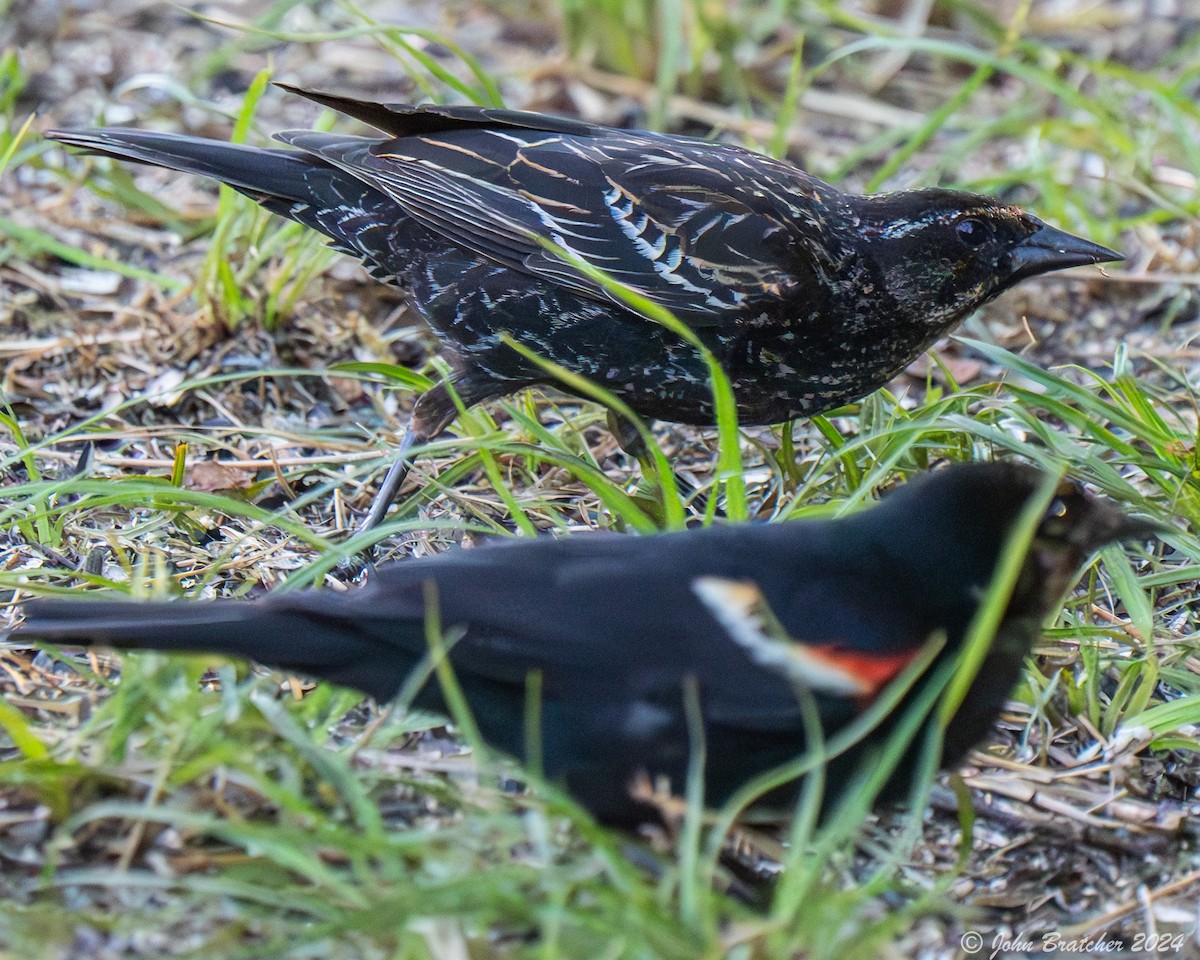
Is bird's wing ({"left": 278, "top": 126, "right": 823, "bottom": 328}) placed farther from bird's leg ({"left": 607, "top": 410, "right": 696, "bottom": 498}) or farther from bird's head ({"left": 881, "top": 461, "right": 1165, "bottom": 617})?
bird's head ({"left": 881, "top": 461, "right": 1165, "bottom": 617})

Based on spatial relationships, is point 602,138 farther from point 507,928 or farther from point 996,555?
point 507,928

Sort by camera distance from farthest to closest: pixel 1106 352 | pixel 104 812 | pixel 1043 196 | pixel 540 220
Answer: pixel 1043 196 < pixel 1106 352 < pixel 540 220 < pixel 104 812

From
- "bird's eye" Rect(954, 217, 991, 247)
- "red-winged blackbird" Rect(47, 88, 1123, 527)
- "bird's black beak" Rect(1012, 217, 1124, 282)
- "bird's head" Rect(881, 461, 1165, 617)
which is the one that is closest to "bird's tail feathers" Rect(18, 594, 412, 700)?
"bird's head" Rect(881, 461, 1165, 617)

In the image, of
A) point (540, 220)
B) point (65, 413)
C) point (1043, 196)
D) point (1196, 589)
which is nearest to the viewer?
point (1196, 589)

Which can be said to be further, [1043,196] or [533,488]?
[1043,196]

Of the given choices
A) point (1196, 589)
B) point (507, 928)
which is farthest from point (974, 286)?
point (507, 928)

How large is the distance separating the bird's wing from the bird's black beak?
60 cm

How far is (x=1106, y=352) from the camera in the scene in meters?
4.88

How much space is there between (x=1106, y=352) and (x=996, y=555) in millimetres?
2595

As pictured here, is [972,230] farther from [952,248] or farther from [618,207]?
[618,207]

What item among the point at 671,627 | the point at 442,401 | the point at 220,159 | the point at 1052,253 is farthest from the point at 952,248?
the point at 220,159

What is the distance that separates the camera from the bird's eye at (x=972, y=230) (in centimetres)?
385

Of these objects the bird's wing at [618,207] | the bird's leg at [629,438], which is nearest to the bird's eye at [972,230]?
the bird's wing at [618,207]

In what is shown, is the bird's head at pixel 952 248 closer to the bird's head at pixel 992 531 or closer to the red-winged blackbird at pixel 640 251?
the red-winged blackbird at pixel 640 251
